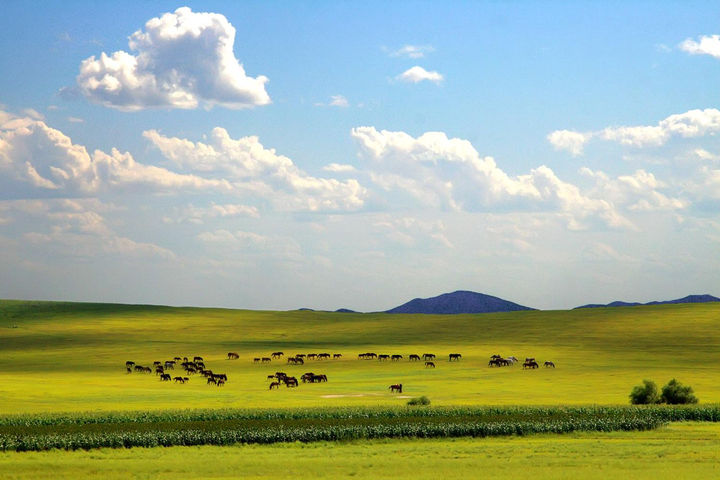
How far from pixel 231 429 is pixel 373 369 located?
36087mm

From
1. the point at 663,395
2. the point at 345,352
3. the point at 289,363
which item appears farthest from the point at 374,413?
the point at 345,352

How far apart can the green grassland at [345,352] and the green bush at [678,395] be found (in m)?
3.03

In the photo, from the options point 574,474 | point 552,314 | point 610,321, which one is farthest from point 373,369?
point 552,314

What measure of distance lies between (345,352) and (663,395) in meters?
49.3

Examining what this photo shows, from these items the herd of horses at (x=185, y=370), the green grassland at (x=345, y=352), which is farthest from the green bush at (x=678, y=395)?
the herd of horses at (x=185, y=370)

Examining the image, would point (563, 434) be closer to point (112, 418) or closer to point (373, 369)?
point (112, 418)

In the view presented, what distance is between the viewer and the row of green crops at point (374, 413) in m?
40.9

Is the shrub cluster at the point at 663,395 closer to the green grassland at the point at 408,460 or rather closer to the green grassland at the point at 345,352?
the green grassland at the point at 345,352

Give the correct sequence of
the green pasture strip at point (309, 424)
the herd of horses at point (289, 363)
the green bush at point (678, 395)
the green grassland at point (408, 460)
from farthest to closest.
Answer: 1. the herd of horses at point (289, 363)
2. the green bush at point (678, 395)
3. the green pasture strip at point (309, 424)
4. the green grassland at point (408, 460)

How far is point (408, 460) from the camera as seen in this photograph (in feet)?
102

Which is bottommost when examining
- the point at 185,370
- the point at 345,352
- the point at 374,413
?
the point at 185,370

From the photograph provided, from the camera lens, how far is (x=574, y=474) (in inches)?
1097

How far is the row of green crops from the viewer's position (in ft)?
134

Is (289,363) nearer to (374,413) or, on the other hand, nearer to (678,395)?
(374,413)
